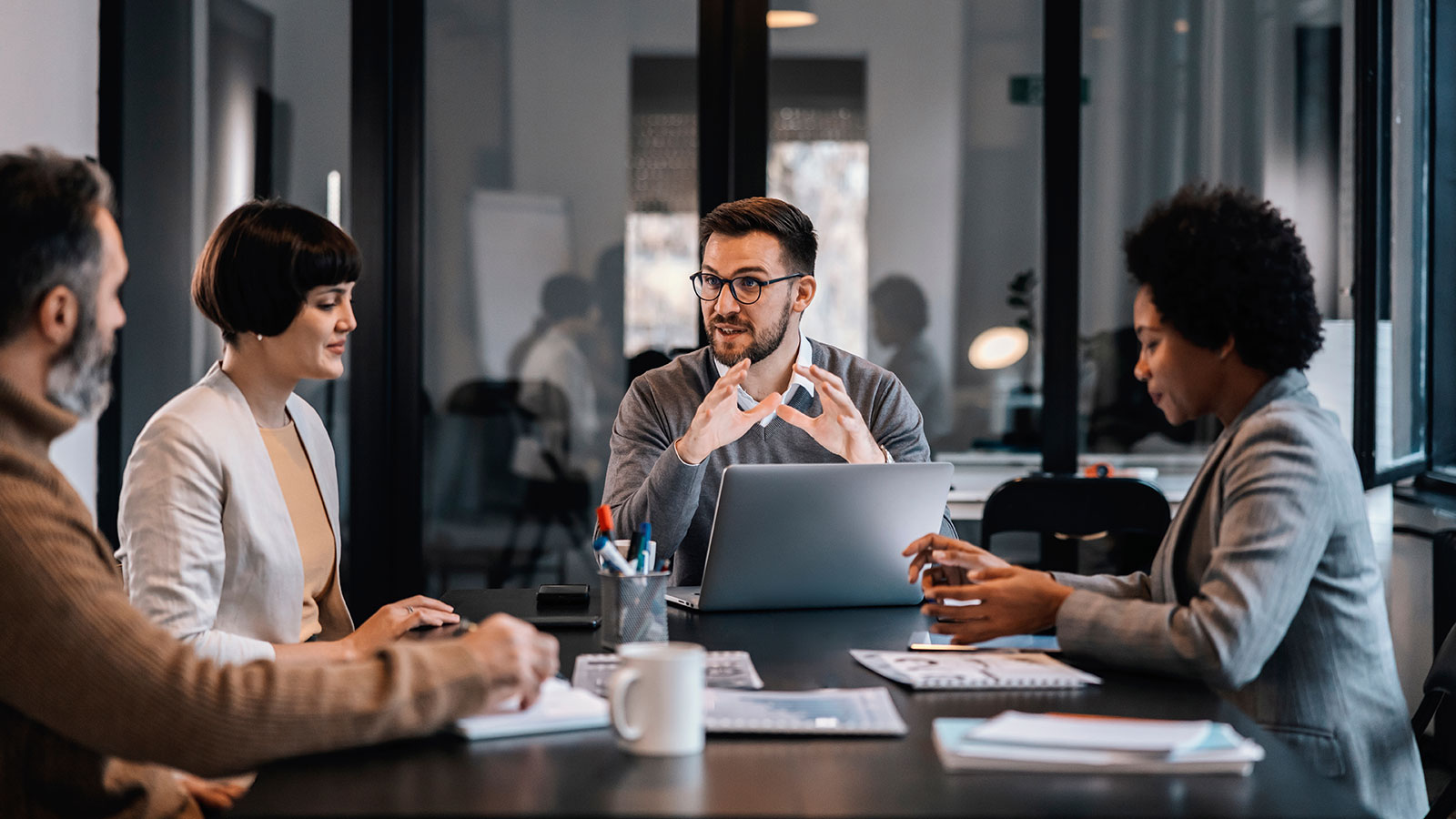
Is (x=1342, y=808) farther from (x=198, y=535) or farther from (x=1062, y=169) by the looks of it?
(x=1062, y=169)

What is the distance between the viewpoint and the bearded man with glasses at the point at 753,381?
→ 8.10 feet

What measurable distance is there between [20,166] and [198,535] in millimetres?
590

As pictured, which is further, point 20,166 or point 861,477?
point 861,477

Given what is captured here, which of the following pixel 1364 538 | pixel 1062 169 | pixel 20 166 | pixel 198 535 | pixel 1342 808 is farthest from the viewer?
pixel 1062 169

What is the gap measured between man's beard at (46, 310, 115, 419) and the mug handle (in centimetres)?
62

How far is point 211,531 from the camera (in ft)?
5.48

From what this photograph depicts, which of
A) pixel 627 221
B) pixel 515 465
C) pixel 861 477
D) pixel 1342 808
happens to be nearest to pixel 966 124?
pixel 627 221

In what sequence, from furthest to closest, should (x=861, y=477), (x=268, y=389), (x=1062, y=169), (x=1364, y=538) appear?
(x=1062, y=169) < (x=268, y=389) < (x=861, y=477) < (x=1364, y=538)

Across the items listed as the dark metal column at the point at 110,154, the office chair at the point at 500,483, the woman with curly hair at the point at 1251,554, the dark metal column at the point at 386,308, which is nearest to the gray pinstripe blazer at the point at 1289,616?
the woman with curly hair at the point at 1251,554

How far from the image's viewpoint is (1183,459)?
3.99 m

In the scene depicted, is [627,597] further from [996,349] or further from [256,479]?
[996,349]

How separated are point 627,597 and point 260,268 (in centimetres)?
79

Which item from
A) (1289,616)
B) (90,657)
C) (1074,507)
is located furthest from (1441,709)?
(90,657)

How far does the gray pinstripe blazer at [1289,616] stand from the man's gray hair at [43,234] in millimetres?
1169
